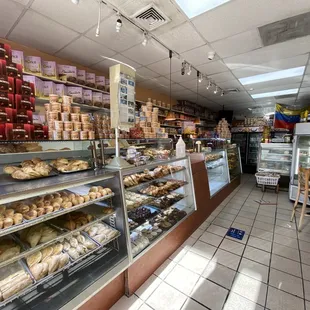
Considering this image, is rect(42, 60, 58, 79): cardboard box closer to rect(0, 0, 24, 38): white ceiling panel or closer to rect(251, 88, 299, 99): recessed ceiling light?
rect(0, 0, 24, 38): white ceiling panel

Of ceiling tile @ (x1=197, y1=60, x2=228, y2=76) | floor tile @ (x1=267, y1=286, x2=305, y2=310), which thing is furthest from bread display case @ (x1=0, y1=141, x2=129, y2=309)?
ceiling tile @ (x1=197, y1=60, x2=228, y2=76)

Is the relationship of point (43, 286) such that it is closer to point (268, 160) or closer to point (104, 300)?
point (104, 300)

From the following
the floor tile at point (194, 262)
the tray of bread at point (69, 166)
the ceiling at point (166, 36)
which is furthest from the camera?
the ceiling at point (166, 36)

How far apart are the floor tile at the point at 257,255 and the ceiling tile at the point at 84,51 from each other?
4.18 meters

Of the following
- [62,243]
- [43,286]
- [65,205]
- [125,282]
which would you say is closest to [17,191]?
[65,205]

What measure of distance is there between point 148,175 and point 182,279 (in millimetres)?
1288

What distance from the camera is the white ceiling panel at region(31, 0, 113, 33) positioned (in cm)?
222

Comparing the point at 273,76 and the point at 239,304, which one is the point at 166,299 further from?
the point at 273,76

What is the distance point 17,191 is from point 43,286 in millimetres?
899

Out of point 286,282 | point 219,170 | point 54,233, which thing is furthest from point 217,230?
point 54,233

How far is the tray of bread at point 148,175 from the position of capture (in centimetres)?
213

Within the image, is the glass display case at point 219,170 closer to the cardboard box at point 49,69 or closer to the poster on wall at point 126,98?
the poster on wall at point 126,98

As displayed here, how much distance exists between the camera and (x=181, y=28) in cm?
274

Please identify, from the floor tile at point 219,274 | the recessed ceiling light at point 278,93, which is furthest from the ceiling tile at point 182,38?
the recessed ceiling light at point 278,93
